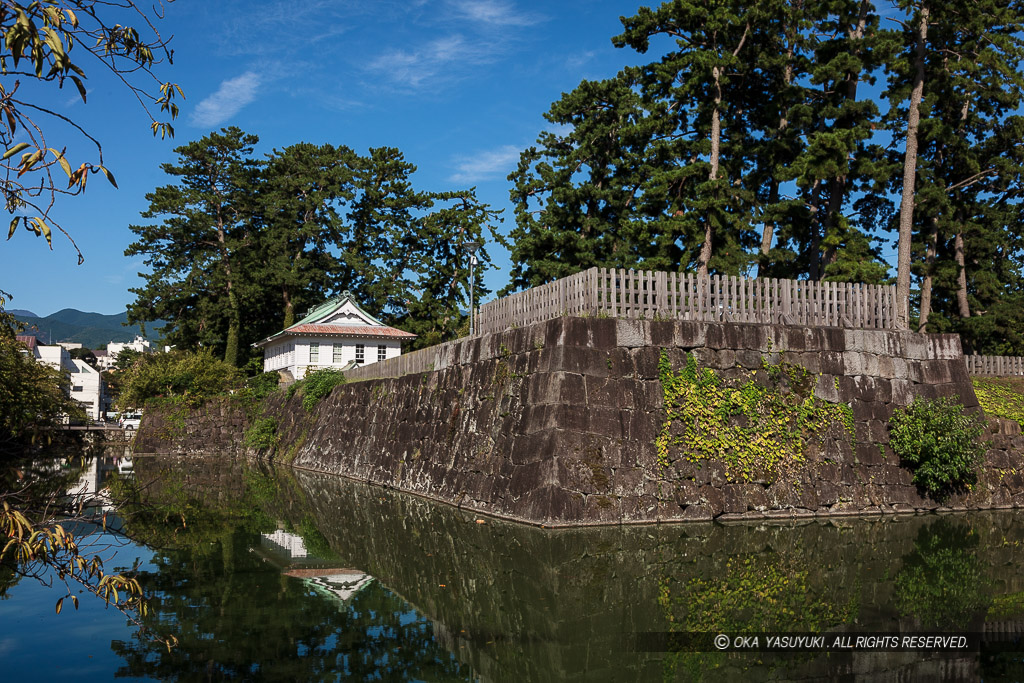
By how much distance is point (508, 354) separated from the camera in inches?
619

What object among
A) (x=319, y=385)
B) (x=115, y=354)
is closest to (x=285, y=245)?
(x=319, y=385)

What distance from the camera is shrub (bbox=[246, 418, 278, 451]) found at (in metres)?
34.4

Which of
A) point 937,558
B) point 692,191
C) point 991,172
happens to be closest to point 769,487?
point 937,558

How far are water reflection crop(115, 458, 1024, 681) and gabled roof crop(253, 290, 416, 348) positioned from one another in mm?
28833

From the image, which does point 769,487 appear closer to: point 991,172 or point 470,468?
point 470,468

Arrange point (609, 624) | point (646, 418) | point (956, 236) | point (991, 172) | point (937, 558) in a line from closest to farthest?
point (609, 624) → point (937, 558) → point (646, 418) → point (991, 172) → point (956, 236)

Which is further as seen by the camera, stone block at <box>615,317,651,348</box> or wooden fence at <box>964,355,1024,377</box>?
wooden fence at <box>964,355,1024,377</box>

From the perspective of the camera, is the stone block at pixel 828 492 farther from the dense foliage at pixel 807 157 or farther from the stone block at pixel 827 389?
the dense foliage at pixel 807 157

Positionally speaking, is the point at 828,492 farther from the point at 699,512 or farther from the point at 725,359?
the point at 725,359

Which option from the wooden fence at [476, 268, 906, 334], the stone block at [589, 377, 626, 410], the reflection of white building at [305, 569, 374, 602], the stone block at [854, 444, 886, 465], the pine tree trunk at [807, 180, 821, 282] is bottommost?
the reflection of white building at [305, 569, 374, 602]

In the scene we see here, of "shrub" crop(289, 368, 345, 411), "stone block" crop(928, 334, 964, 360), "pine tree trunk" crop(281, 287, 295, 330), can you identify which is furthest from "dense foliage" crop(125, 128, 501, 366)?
"stone block" crop(928, 334, 964, 360)

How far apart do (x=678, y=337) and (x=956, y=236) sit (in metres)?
22.3

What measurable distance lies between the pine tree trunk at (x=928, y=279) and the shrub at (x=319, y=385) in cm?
2224

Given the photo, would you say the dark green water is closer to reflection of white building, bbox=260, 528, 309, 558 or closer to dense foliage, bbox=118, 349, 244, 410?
reflection of white building, bbox=260, 528, 309, 558
